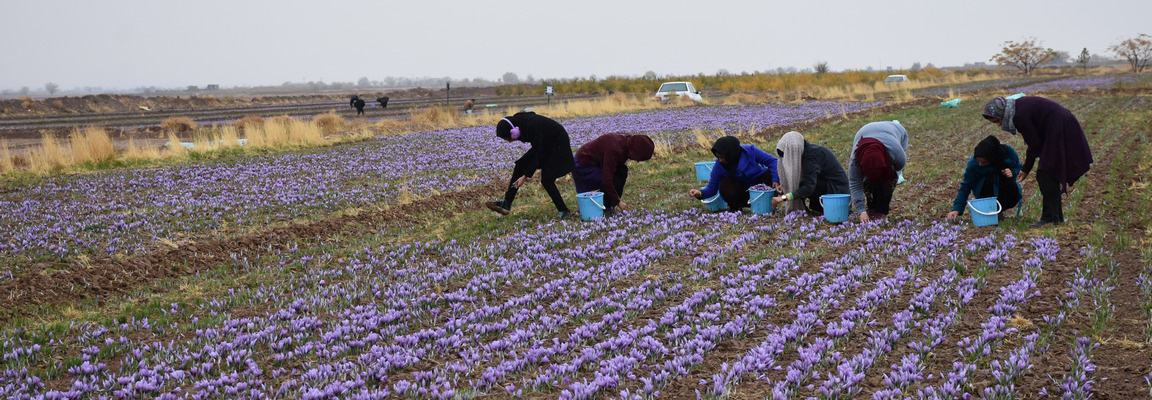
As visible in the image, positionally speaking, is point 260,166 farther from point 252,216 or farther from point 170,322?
point 170,322

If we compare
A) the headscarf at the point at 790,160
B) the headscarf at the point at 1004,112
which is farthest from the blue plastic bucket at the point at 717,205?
→ the headscarf at the point at 1004,112

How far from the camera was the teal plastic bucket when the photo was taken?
401 inches

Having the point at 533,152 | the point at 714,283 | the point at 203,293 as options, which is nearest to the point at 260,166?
the point at 533,152

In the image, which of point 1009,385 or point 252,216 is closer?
point 1009,385

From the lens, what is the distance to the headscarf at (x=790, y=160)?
939 centimetres

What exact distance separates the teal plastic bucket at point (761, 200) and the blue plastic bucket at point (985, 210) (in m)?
2.38

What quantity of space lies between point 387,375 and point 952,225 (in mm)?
6874

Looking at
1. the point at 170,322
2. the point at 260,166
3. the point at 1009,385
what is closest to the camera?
the point at 1009,385

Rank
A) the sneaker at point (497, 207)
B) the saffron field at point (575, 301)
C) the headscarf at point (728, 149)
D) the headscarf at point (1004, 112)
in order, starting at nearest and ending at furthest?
1. the saffron field at point (575, 301)
2. the headscarf at point (1004, 112)
3. the headscarf at point (728, 149)
4. the sneaker at point (497, 207)

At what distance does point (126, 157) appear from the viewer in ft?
64.1

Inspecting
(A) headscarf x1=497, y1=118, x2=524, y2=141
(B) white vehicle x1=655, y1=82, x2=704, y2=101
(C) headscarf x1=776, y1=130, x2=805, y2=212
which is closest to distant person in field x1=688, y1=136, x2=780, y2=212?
(C) headscarf x1=776, y1=130, x2=805, y2=212

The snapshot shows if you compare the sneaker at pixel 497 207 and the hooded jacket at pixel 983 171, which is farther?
the sneaker at pixel 497 207

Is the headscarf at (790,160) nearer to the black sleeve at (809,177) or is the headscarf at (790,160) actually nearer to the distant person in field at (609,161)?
the black sleeve at (809,177)

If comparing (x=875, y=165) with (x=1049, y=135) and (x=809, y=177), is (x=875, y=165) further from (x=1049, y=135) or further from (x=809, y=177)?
(x=1049, y=135)
